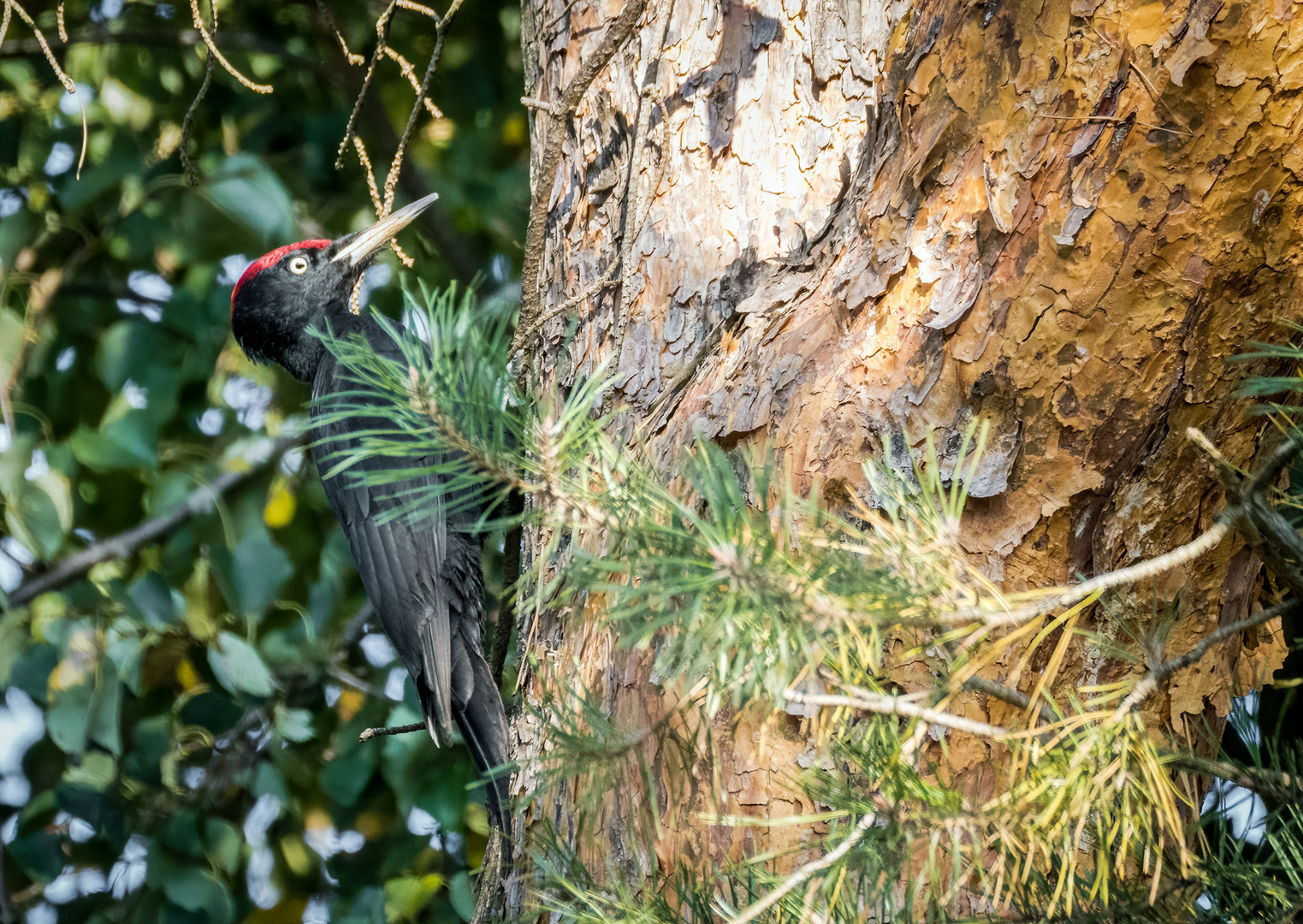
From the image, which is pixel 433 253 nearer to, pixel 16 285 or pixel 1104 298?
pixel 16 285

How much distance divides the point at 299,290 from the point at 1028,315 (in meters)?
1.99

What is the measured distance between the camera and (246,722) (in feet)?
8.91

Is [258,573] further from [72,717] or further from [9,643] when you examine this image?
[9,643]

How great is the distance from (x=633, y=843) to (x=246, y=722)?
1962mm

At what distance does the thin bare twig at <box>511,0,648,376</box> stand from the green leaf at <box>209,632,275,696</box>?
1.25 metres

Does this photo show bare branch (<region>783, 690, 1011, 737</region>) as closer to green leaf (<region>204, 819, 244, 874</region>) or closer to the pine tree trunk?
the pine tree trunk

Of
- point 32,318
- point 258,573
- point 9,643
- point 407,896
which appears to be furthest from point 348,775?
point 32,318

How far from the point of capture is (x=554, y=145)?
4.63 ft

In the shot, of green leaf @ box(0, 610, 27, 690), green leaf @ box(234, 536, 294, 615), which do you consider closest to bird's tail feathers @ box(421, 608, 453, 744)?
green leaf @ box(234, 536, 294, 615)

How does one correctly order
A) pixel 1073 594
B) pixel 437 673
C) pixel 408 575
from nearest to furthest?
1. pixel 1073 594
2. pixel 437 673
3. pixel 408 575

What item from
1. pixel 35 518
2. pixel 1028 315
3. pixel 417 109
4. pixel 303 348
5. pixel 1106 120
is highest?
pixel 1106 120

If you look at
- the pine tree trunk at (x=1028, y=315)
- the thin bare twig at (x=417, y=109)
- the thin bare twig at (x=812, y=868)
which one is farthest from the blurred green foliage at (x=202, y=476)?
the thin bare twig at (x=812, y=868)

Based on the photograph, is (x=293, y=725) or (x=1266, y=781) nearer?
(x=1266, y=781)

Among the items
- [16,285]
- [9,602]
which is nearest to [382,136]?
[16,285]
